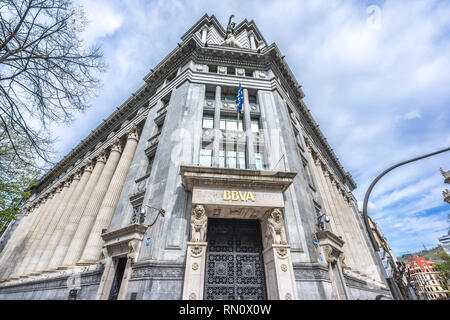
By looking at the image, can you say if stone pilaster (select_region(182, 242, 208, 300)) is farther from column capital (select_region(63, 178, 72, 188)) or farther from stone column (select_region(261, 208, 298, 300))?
column capital (select_region(63, 178, 72, 188))

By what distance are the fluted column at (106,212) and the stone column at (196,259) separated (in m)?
9.23

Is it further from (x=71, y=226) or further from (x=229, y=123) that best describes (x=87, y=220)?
(x=229, y=123)

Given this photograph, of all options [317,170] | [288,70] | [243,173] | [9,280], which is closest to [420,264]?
[317,170]

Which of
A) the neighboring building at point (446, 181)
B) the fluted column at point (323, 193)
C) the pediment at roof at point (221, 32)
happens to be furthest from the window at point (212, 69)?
the neighboring building at point (446, 181)

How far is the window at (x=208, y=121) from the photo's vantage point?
48.9 ft

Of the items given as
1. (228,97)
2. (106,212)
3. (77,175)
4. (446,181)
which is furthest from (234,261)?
(446,181)

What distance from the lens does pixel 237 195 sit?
31.9ft

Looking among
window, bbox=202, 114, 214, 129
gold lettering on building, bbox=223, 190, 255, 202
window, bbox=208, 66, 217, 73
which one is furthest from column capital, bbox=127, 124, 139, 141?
gold lettering on building, bbox=223, 190, 255, 202

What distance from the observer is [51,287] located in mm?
14297

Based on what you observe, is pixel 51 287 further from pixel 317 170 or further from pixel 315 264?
pixel 317 170

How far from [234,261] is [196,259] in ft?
7.39

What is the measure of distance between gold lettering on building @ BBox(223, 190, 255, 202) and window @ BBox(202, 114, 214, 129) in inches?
260

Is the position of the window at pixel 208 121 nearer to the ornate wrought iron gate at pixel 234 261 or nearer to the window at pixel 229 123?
the window at pixel 229 123

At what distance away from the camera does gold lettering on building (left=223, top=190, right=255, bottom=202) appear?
964 cm
